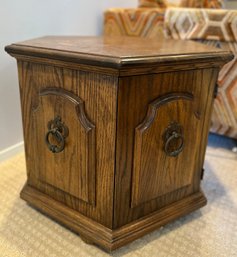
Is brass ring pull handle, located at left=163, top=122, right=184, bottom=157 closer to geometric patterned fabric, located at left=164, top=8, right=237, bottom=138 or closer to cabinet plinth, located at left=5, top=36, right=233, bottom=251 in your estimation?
cabinet plinth, located at left=5, top=36, right=233, bottom=251

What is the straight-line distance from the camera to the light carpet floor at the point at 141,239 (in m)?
0.77

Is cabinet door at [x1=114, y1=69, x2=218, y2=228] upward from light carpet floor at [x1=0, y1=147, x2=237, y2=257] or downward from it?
upward

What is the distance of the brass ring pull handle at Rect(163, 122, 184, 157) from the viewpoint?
758mm

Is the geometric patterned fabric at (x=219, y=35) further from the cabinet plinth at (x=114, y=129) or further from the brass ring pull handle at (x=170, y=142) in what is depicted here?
the brass ring pull handle at (x=170, y=142)

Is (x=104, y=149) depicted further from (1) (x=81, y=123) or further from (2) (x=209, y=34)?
(2) (x=209, y=34)

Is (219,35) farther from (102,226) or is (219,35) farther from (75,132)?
(102,226)

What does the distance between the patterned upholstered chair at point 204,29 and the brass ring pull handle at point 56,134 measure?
801 mm

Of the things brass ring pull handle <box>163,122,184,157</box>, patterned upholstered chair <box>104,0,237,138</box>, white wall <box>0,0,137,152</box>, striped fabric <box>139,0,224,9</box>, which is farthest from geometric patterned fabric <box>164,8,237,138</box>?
brass ring pull handle <box>163,122,184,157</box>

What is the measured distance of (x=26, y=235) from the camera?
2.69 ft

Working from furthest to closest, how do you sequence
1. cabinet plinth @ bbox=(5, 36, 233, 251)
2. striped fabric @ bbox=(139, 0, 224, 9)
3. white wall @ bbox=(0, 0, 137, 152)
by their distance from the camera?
striped fabric @ bbox=(139, 0, 224, 9) → white wall @ bbox=(0, 0, 137, 152) → cabinet plinth @ bbox=(5, 36, 233, 251)

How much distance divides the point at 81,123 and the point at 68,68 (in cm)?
14

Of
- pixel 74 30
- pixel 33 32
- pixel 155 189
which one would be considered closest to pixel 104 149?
pixel 155 189

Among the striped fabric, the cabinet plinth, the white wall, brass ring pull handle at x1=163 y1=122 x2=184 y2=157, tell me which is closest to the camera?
the cabinet plinth

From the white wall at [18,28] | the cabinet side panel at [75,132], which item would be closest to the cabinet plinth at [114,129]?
the cabinet side panel at [75,132]
